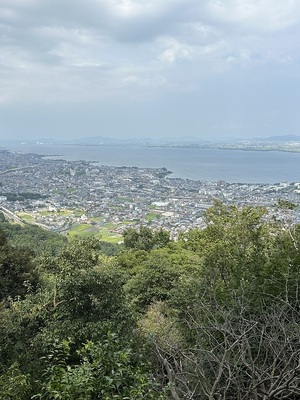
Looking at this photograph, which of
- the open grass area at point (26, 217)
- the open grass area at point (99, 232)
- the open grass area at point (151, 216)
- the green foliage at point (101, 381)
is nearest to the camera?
the green foliage at point (101, 381)

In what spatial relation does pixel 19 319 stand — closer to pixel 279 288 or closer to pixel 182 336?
pixel 182 336

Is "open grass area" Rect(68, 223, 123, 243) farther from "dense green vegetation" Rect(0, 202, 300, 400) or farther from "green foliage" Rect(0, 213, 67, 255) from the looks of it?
"dense green vegetation" Rect(0, 202, 300, 400)

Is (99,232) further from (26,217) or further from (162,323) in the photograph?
(162,323)

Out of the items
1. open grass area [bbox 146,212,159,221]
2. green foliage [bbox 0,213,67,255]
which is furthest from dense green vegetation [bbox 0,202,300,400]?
open grass area [bbox 146,212,159,221]

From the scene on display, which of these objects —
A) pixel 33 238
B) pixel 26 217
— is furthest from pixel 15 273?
pixel 26 217

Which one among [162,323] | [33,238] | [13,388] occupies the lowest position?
[33,238]

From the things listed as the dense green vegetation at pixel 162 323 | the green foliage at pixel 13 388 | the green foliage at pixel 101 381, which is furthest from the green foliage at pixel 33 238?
the green foliage at pixel 101 381

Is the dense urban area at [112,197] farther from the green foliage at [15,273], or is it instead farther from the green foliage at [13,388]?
the green foliage at [13,388]
